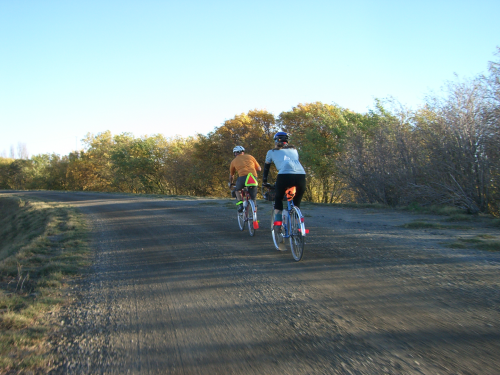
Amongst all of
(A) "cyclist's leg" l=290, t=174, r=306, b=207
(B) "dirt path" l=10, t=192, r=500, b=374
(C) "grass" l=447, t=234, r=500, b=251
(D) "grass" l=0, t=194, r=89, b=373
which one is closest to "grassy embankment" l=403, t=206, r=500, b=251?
(C) "grass" l=447, t=234, r=500, b=251

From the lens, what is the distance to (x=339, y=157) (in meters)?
16.9

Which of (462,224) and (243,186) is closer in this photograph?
(243,186)

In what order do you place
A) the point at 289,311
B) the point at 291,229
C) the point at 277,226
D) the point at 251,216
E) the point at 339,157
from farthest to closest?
A: 1. the point at 339,157
2. the point at 251,216
3. the point at 277,226
4. the point at 291,229
5. the point at 289,311

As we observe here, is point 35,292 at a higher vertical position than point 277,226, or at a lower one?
lower

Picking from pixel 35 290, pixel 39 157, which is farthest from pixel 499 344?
pixel 39 157

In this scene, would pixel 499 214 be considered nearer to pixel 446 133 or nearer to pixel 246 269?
pixel 446 133

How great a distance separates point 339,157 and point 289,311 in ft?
45.2

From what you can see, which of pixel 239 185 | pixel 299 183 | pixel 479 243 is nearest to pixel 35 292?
pixel 299 183

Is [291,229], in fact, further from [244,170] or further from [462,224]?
[462,224]

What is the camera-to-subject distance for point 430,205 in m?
12.3

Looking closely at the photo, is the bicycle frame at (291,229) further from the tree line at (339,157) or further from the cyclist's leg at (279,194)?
the tree line at (339,157)

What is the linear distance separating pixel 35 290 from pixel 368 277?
4.34m

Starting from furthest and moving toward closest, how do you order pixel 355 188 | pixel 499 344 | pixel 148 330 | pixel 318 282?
pixel 355 188 < pixel 318 282 < pixel 148 330 < pixel 499 344

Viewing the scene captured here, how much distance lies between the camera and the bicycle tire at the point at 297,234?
575 cm
